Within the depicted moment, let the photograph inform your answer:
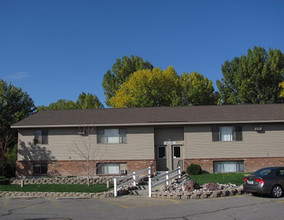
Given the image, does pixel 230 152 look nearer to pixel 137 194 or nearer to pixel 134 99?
pixel 137 194

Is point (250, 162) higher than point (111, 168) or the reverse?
higher

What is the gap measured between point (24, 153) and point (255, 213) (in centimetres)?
1983

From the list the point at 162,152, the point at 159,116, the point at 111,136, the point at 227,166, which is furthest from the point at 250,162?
the point at 111,136

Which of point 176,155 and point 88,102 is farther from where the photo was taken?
point 88,102

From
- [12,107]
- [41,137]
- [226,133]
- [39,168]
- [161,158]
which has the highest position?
[12,107]

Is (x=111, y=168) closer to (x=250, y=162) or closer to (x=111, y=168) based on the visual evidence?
(x=111, y=168)

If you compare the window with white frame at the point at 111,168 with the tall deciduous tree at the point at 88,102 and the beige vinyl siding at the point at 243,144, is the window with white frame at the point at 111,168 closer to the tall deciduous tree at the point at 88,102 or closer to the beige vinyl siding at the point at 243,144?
the beige vinyl siding at the point at 243,144

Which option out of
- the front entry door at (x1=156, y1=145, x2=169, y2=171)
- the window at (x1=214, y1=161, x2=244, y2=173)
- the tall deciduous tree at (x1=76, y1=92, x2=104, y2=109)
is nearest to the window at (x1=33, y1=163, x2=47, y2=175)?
the front entry door at (x1=156, y1=145, x2=169, y2=171)

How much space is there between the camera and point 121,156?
25750 millimetres

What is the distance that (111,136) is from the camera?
85.7 feet

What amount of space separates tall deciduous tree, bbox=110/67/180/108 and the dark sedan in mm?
30632

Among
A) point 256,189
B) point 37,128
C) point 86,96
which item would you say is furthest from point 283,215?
point 86,96

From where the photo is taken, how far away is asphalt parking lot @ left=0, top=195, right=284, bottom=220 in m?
11.1

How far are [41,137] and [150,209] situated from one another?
630 inches
